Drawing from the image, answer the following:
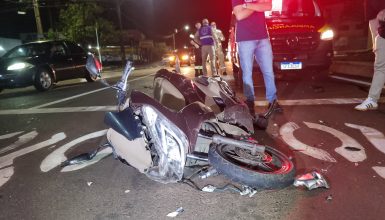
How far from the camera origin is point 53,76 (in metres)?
12.4

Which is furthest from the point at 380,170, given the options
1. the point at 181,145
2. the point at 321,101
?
the point at 321,101

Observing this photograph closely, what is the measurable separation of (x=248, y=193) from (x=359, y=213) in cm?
85

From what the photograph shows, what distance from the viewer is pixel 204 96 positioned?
3641 millimetres

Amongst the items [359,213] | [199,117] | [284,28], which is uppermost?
[284,28]

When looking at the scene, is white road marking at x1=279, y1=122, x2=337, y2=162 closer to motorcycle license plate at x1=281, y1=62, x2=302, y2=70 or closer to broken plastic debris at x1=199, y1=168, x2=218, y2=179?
broken plastic debris at x1=199, y1=168, x2=218, y2=179

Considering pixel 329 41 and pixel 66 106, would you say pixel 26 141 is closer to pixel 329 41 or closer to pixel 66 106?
pixel 66 106

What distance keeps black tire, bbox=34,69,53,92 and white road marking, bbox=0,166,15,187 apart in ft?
27.4

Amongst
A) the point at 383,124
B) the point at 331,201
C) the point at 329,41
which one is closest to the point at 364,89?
the point at 329,41

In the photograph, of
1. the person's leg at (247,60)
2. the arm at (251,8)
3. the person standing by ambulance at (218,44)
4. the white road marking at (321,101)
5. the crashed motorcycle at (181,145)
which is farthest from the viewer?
the person standing by ambulance at (218,44)

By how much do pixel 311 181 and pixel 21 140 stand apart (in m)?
4.14

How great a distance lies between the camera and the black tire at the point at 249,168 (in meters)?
2.78

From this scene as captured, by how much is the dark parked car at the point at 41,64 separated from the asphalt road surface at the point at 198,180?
5953mm

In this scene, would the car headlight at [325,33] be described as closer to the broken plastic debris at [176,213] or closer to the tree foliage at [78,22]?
the broken plastic debris at [176,213]

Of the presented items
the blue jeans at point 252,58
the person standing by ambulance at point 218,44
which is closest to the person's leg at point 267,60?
the blue jeans at point 252,58
